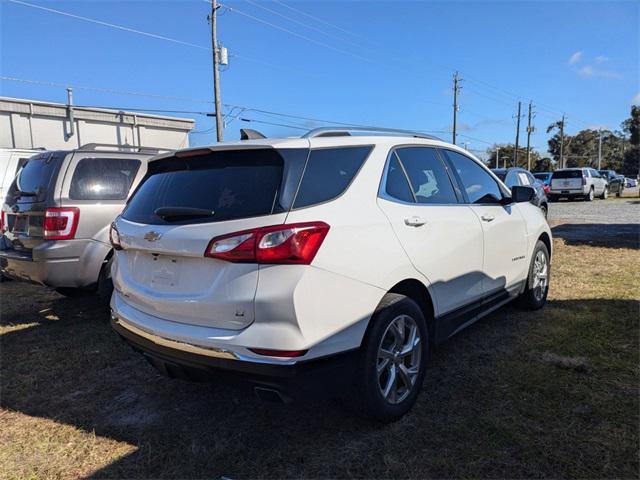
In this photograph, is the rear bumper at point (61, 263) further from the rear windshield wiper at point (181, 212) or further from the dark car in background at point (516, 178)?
the dark car in background at point (516, 178)

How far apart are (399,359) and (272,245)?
1175 mm

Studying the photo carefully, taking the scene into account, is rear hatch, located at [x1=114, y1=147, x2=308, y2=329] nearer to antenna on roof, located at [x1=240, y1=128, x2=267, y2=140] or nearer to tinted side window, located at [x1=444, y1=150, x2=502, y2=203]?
antenna on roof, located at [x1=240, y1=128, x2=267, y2=140]

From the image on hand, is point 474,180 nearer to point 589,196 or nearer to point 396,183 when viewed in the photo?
point 396,183

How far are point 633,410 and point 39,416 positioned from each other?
393cm

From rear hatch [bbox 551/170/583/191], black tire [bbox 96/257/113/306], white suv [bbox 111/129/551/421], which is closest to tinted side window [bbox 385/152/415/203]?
white suv [bbox 111/129/551/421]

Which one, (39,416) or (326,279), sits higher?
(326,279)

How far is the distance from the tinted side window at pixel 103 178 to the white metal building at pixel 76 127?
51.6 feet

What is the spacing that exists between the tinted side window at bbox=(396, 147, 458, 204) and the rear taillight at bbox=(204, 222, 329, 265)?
3.84 ft

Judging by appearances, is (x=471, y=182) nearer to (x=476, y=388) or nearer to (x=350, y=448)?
(x=476, y=388)

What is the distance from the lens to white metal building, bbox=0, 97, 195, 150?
21250 millimetres

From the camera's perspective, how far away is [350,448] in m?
2.62

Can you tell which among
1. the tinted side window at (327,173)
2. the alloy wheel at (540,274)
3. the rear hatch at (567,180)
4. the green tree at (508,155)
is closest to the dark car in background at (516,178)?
the alloy wheel at (540,274)

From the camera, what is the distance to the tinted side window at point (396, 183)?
2.95 metres

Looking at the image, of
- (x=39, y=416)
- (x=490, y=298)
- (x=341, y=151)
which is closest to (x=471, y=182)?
(x=490, y=298)
